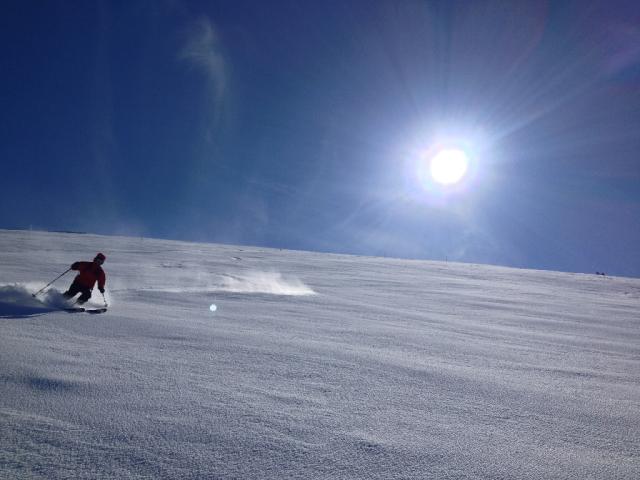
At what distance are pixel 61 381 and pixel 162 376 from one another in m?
0.69

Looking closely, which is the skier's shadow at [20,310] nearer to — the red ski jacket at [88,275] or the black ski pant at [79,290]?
the black ski pant at [79,290]

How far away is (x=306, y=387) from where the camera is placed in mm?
2922

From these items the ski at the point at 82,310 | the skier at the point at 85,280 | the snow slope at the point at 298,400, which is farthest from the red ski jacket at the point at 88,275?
the ski at the point at 82,310

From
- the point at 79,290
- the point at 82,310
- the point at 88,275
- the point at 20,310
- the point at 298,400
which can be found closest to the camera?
the point at 298,400

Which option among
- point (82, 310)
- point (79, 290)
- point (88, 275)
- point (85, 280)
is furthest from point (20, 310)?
point (88, 275)

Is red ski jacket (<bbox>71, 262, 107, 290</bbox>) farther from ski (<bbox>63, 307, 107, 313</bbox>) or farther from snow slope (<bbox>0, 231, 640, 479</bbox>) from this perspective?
ski (<bbox>63, 307, 107, 313</bbox>)

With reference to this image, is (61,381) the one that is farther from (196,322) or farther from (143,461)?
(196,322)

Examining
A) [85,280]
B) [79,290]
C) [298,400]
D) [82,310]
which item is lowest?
[298,400]

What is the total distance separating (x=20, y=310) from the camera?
16.8 feet

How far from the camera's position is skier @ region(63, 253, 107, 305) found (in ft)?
20.1

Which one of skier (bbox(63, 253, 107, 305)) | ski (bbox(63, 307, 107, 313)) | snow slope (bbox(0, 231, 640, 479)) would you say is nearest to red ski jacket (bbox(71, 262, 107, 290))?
skier (bbox(63, 253, 107, 305))

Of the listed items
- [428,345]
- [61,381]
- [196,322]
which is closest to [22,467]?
[61,381]

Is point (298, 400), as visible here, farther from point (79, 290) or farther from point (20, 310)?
point (79, 290)

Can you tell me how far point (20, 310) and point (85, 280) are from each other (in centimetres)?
124
